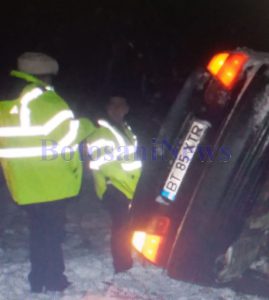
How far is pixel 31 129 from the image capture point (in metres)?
3.67

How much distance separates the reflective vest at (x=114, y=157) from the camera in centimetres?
419

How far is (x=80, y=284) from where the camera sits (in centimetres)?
427

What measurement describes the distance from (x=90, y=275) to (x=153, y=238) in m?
1.79

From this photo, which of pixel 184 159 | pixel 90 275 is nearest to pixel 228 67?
pixel 184 159

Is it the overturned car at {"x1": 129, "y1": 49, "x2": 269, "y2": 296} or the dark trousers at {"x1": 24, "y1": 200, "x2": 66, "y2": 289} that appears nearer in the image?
the overturned car at {"x1": 129, "y1": 49, "x2": 269, "y2": 296}

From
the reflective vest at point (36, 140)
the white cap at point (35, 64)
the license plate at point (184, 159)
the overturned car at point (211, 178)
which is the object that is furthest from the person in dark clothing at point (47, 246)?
the license plate at point (184, 159)

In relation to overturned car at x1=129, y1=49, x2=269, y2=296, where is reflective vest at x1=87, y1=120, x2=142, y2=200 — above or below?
below

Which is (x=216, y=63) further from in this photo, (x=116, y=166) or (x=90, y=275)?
(x=90, y=275)

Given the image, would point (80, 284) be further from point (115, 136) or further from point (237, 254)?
point (237, 254)

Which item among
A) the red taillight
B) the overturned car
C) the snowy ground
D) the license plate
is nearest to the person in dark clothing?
the snowy ground

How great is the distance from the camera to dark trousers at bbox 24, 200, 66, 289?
397 centimetres

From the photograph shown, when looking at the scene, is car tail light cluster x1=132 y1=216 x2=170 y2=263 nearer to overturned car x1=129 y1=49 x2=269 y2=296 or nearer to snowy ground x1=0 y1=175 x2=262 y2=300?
overturned car x1=129 y1=49 x2=269 y2=296

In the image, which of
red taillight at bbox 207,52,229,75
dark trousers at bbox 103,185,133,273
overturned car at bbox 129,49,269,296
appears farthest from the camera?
dark trousers at bbox 103,185,133,273

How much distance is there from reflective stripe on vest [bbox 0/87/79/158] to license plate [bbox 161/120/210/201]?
1.14 m
